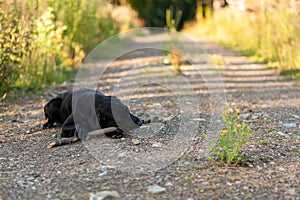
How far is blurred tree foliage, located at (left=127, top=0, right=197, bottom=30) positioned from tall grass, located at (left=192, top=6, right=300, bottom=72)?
3625 millimetres

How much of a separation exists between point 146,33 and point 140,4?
2.50 meters

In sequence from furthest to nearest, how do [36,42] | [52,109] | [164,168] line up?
1. [36,42]
2. [52,109]
3. [164,168]

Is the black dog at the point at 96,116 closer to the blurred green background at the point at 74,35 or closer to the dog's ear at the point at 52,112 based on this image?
the dog's ear at the point at 52,112

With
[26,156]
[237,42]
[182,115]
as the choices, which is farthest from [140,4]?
[26,156]

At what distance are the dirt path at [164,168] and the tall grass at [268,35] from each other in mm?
1573

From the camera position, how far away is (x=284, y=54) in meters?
7.36

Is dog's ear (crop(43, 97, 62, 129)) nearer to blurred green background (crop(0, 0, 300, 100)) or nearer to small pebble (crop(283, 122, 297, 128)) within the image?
blurred green background (crop(0, 0, 300, 100))

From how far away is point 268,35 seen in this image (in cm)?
819

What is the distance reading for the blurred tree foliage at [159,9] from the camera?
1672 cm

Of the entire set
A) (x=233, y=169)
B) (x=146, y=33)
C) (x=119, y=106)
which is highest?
(x=146, y=33)

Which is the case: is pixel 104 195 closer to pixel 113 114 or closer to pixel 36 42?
pixel 113 114

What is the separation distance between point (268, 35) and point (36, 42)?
14.5 ft

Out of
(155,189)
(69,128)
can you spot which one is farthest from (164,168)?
(69,128)

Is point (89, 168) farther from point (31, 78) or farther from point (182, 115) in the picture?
point (31, 78)
